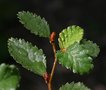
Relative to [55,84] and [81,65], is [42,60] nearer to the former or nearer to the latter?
[81,65]

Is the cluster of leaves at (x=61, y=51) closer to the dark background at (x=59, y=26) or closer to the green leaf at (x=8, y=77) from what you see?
the green leaf at (x=8, y=77)

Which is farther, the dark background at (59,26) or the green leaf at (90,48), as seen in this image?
the dark background at (59,26)

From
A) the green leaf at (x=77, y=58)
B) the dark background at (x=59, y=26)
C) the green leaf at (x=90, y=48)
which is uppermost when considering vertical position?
the dark background at (x=59, y=26)

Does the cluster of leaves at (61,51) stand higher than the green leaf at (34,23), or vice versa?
the green leaf at (34,23)

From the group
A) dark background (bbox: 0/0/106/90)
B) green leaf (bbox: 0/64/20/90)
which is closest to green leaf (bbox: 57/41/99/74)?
green leaf (bbox: 0/64/20/90)

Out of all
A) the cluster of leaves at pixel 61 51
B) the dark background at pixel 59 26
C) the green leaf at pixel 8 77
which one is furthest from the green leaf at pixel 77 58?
the dark background at pixel 59 26
